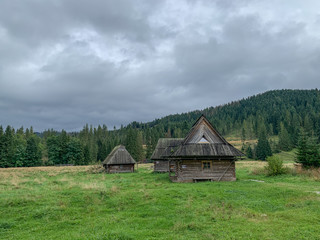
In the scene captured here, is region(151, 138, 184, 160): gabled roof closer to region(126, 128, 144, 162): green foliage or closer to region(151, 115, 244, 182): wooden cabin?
region(151, 115, 244, 182): wooden cabin

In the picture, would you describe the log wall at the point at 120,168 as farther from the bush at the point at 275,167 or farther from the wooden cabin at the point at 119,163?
the bush at the point at 275,167

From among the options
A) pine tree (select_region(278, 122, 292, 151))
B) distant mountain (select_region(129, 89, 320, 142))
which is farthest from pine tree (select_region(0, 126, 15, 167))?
pine tree (select_region(278, 122, 292, 151))

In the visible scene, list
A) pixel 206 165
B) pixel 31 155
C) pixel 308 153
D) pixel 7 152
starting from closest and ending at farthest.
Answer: pixel 206 165 < pixel 308 153 < pixel 7 152 < pixel 31 155

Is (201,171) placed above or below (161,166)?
above

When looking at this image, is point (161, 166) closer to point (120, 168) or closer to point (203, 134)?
point (120, 168)

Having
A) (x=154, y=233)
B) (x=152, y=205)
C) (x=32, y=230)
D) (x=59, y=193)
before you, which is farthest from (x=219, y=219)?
(x=59, y=193)

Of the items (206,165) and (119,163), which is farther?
(119,163)

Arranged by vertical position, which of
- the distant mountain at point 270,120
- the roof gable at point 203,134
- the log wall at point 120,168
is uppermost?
the distant mountain at point 270,120

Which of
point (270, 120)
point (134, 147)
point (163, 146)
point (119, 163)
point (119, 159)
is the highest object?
point (270, 120)

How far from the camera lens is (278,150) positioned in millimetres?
94500

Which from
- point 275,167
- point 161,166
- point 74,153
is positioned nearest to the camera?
point 275,167

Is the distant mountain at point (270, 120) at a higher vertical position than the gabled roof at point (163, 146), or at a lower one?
higher

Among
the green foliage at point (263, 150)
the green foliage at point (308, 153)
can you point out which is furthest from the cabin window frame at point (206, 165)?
the green foliage at point (263, 150)

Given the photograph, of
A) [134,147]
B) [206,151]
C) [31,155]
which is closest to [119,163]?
[206,151]
